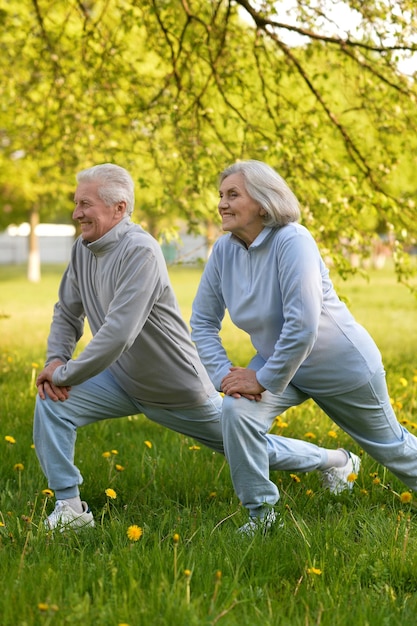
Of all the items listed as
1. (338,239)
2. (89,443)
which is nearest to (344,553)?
(89,443)

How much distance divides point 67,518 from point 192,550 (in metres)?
0.82

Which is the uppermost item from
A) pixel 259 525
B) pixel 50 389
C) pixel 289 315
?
pixel 289 315

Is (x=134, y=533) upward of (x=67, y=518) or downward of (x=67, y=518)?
upward

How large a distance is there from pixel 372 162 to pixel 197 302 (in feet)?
13.1

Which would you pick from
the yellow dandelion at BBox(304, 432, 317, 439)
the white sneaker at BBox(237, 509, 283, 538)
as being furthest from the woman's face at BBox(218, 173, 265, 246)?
the yellow dandelion at BBox(304, 432, 317, 439)

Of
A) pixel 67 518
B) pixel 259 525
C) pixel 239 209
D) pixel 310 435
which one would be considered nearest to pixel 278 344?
pixel 239 209

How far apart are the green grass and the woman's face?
130 cm

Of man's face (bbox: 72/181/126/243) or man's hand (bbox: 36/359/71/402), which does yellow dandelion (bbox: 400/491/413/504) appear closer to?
man's hand (bbox: 36/359/71/402)

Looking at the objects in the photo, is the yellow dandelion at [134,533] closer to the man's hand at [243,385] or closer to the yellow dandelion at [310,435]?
the man's hand at [243,385]

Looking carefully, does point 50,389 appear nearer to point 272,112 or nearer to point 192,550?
point 192,550

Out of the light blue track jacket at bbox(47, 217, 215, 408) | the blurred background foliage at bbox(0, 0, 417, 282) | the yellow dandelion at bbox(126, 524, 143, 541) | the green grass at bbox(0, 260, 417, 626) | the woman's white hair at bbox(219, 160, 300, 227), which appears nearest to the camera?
the green grass at bbox(0, 260, 417, 626)

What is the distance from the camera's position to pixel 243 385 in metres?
4.11

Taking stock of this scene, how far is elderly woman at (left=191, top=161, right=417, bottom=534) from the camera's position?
3957 millimetres

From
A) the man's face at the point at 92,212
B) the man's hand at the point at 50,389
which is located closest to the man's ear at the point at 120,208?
the man's face at the point at 92,212
